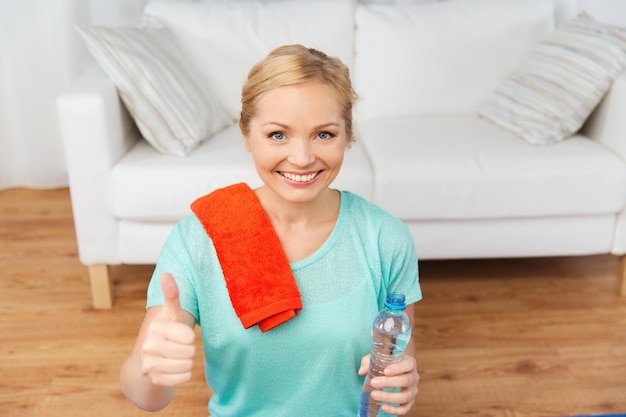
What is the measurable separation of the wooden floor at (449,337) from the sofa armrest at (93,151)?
0.82 ft

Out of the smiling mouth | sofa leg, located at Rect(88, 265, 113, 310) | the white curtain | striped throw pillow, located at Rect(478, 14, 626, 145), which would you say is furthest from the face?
the white curtain

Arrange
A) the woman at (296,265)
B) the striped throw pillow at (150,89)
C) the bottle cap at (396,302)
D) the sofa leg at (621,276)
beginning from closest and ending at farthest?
1. the bottle cap at (396,302)
2. the woman at (296,265)
3. the striped throw pillow at (150,89)
4. the sofa leg at (621,276)

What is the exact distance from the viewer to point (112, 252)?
7.17 feet

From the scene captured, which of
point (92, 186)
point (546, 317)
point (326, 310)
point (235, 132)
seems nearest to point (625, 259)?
point (546, 317)

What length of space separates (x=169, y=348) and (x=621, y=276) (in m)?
1.91

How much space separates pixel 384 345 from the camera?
110cm

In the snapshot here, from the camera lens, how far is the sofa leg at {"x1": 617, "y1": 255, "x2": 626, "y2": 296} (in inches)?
92.9

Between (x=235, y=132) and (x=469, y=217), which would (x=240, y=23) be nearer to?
(x=235, y=132)

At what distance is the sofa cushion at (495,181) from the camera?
214 cm

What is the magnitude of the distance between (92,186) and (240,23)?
Result: 843 millimetres

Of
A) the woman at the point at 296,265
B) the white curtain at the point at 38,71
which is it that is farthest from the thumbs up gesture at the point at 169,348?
the white curtain at the point at 38,71

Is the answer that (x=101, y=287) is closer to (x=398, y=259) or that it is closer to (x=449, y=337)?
(x=449, y=337)

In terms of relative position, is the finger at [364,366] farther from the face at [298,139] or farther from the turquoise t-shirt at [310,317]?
the face at [298,139]

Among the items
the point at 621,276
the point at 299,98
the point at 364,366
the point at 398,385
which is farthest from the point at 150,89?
the point at 621,276
